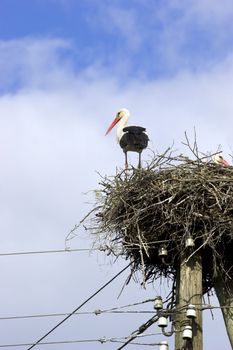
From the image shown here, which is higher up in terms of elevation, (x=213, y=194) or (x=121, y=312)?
(x=213, y=194)

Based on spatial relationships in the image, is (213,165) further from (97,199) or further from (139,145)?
(139,145)

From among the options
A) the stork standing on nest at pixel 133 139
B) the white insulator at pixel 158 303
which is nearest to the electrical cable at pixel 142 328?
the white insulator at pixel 158 303

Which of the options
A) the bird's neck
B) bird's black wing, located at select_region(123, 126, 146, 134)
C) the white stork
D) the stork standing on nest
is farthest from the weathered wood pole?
the bird's neck

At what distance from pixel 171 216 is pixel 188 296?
88 centimetres

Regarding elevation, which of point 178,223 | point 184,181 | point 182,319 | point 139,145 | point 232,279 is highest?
point 139,145

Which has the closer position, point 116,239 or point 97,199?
point 116,239

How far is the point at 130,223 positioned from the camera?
23.7 ft

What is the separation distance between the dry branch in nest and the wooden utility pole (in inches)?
4.4

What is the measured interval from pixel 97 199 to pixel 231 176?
4.65 ft

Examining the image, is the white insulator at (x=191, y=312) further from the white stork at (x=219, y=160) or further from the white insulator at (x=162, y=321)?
the white stork at (x=219, y=160)

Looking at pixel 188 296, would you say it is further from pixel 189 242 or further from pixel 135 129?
pixel 135 129

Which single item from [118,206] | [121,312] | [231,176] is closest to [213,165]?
[231,176]

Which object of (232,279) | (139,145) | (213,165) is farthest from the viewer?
(139,145)

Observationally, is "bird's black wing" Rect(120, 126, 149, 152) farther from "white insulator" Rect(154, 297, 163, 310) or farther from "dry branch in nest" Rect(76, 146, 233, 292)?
"white insulator" Rect(154, 297, 163, 310)
